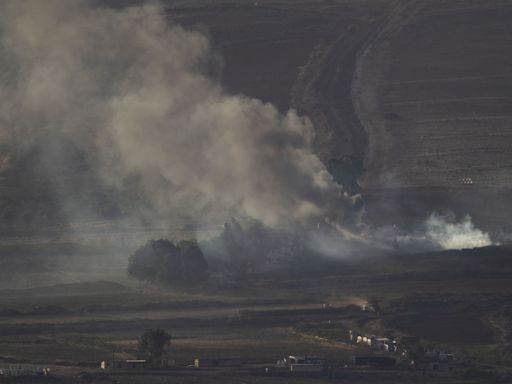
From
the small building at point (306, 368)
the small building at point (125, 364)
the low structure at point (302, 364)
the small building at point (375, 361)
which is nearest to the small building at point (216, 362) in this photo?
the low structure at point (302, 364)

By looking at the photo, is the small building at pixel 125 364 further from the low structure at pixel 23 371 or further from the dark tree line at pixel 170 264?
the dark tree line at pixel 170 264

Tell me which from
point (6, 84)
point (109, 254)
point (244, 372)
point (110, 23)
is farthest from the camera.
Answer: point (6, 84)

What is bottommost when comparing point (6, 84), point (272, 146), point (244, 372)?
point (244, 372)

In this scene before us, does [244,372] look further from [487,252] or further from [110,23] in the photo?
[110,23]

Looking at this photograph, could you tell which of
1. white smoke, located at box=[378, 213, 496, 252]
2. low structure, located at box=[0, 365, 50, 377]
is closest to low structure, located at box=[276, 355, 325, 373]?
low structure, located at box=[0, 365, 50, 377]

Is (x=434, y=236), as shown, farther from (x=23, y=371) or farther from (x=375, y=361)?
(x=23, y=371)

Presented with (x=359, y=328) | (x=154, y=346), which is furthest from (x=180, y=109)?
(x=154, y=346)
